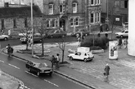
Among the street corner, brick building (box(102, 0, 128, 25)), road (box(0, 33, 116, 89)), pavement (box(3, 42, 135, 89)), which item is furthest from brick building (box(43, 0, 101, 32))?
the street corner

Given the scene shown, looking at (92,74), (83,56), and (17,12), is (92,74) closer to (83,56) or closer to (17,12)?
(83,56)

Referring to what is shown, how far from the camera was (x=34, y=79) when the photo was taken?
40.2m

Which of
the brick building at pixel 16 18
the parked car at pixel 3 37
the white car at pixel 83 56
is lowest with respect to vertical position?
the white car at pixel 83 56

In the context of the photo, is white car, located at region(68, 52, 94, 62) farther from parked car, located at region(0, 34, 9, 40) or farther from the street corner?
parked car, located at region(0, 34, 9, 40)

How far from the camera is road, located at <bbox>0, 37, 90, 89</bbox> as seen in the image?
37.9 meters

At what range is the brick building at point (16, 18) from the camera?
2697 inches

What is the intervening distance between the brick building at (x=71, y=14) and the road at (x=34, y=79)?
26.9 metres

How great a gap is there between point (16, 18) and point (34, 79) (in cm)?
3121

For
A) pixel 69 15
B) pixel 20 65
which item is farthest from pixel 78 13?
pixel 20 65

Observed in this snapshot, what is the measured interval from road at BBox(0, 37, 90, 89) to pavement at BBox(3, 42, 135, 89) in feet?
3.76

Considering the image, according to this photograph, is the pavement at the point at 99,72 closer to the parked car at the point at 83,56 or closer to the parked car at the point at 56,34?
the parked car at the point at 83,56

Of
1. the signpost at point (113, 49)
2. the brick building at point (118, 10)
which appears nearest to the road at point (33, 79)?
the signpost at point (113, 49)

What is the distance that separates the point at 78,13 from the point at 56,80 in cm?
3831

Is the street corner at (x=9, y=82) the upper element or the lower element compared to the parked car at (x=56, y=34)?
lower
